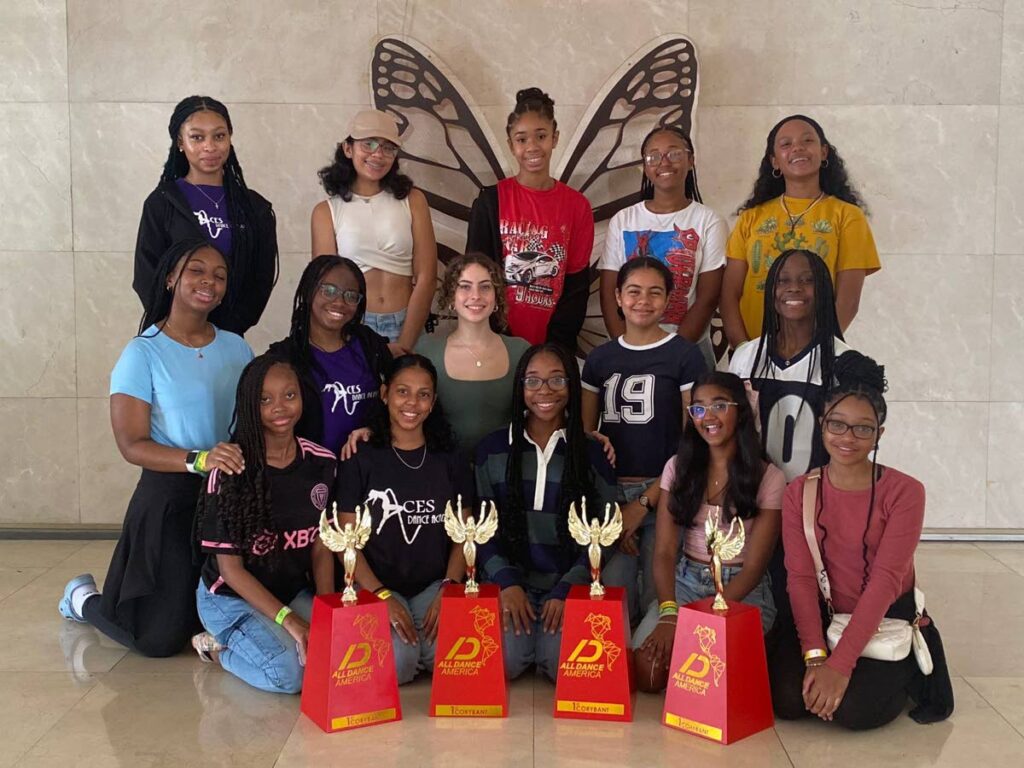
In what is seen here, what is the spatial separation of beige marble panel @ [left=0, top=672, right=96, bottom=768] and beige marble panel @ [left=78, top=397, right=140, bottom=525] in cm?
181

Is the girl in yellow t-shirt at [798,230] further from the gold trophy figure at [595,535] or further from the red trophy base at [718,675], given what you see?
the red trophy base at [718,675]

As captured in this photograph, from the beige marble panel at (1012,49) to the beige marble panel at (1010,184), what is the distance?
82 mm

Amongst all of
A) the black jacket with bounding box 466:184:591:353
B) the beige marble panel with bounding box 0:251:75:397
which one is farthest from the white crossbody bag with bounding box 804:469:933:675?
the beige marble panel with bounding box 0:251:75:397

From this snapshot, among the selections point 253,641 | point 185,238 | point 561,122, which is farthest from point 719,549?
point 561,122

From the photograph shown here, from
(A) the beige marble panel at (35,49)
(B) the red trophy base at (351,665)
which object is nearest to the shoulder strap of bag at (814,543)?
(B) the red trophy base at (351,665)

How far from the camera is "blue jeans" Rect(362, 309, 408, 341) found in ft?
12.9

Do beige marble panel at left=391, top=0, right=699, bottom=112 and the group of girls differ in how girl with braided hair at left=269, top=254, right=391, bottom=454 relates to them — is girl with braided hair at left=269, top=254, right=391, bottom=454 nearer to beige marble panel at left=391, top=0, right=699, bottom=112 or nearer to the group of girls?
the group of girls

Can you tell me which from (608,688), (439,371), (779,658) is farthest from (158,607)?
(779,658)

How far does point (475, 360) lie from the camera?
3.64 m

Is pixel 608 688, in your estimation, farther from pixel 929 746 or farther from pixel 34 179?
pixel 34 179

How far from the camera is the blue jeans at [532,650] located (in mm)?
3172

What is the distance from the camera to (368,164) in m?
3.84

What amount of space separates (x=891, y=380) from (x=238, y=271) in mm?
2946

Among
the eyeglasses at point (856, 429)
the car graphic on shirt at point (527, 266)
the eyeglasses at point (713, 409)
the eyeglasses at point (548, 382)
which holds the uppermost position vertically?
the car graphic on shirt at point (527, 266)
